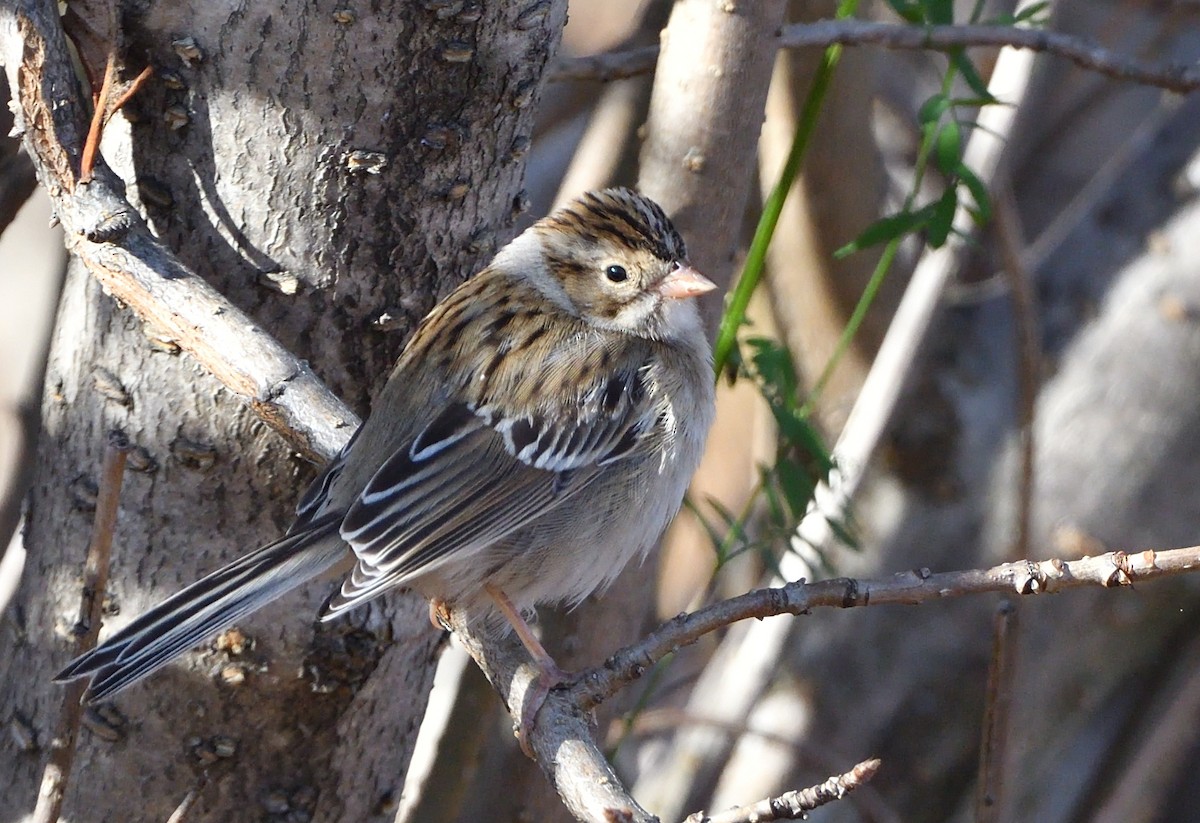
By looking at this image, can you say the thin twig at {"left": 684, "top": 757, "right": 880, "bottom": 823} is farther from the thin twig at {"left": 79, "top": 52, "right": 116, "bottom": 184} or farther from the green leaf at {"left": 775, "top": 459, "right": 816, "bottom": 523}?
the thin twig at {"left": 79, "top": 52, "right": 116, "bottom": 184}

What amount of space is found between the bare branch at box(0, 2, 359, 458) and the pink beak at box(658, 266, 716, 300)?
2.65 ft

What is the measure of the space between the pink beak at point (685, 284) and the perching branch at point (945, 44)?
1.57ft

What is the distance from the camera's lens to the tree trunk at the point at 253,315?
241cm

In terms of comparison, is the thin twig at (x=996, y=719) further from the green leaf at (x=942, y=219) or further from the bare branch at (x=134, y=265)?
the bare branch at (x=134, y=265)

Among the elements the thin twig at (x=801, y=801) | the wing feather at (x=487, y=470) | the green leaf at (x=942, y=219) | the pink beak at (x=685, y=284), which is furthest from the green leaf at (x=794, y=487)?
the thin twig at (x=801, y=801)

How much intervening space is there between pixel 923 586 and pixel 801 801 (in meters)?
0.35

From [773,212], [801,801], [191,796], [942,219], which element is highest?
[773,212]

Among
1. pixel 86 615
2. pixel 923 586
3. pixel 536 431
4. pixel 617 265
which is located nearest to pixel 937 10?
pixel 617 265

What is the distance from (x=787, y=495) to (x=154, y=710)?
4.19 ft

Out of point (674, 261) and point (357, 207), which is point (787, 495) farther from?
point (357, 207)

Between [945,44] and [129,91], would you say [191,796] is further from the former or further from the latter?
[945,44]

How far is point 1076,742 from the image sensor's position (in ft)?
14.7

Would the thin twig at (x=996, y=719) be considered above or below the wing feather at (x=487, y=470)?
below

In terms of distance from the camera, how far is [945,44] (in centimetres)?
284
